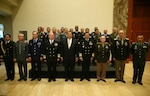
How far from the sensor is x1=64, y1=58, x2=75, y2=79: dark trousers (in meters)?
5.89

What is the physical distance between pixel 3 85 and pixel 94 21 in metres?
5.63

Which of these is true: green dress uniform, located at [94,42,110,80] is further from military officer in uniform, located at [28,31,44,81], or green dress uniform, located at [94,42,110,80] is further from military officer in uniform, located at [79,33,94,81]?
military officer in uniform, located at [28,31,44,81]

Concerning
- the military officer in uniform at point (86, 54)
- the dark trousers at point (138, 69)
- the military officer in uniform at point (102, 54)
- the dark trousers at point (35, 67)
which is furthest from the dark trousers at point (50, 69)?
the dark trousers at point (138, 69)

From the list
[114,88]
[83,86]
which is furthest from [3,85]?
[114,88]

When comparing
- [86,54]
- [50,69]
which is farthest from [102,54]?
[50,69]

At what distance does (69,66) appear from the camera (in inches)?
237

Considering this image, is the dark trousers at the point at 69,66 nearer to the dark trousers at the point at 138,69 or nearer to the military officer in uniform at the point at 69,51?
the military officer in uniform at the point at 69,51

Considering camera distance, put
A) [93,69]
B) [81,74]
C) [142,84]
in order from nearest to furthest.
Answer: [142,84], [81,74], [93,69]

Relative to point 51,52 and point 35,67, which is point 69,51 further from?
point 35,67

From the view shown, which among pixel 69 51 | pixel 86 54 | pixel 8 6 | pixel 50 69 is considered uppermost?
pixel 8 6

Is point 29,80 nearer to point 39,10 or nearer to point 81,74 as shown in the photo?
point 81,74

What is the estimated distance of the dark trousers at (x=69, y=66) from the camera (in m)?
5.89

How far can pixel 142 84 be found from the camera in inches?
225

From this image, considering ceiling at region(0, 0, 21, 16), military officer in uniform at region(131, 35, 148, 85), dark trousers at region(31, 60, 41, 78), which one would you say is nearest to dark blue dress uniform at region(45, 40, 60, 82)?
dark trousers at region(31, 60, 41, 78)
